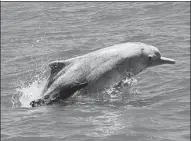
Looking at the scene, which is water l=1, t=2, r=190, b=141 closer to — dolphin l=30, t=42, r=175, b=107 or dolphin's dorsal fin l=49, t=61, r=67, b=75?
dolphin l=30, t=42, r=175, b=107

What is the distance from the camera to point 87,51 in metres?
19.8

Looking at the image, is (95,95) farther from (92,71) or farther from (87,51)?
(87,51)

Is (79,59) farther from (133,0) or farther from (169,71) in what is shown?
(133,0)

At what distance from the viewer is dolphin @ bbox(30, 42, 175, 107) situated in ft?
46.2

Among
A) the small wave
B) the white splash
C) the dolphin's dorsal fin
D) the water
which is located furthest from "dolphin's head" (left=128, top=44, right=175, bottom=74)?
the white splash

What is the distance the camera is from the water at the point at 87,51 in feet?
39.0

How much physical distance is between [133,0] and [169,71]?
Result: 11.9 meters

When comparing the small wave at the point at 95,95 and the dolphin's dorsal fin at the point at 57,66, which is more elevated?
the dolphin's dorsal fin at the point at 57,66

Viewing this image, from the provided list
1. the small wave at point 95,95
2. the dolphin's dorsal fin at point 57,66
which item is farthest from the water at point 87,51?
the dolphin's dorsal fin at point 57,66

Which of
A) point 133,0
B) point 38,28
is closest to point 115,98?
point 38,28

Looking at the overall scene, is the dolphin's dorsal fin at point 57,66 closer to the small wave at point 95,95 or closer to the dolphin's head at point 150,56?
the small wave at point 95,95

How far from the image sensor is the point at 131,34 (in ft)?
71.9

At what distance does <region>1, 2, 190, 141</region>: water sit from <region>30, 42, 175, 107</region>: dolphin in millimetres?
313

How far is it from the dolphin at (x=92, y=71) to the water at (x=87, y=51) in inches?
12.3
